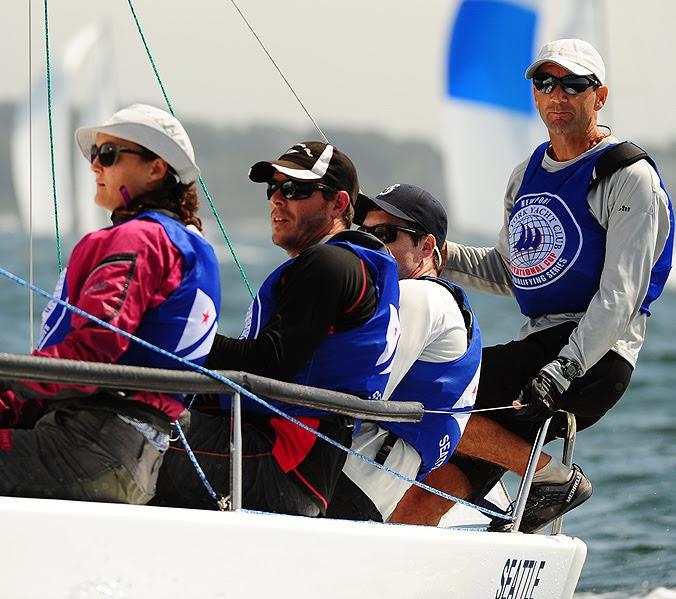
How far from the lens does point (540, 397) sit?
140 inches

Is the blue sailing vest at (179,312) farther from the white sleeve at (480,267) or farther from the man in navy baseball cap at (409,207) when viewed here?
the white sleeve at (480,267)

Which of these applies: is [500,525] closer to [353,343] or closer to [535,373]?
[535,373]

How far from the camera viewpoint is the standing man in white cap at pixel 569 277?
3.64 m

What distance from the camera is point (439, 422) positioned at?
137 inches

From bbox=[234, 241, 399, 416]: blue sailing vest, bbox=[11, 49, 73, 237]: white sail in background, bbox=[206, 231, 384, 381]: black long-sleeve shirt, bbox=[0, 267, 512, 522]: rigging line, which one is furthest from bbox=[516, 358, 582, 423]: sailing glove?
bbox=[11, 49, 73, 237]: white sail in background

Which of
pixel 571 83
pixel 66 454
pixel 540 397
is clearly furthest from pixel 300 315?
pixel 571 83

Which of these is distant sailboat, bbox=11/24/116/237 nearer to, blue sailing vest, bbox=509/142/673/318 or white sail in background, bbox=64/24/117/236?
white sail in background, bbox=64/24/117/236

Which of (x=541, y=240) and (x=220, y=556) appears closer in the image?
(x=220, y=556)

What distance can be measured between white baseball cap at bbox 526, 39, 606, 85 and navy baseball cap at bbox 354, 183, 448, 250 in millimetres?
492

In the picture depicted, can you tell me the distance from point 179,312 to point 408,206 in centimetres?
100

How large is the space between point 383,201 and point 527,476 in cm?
83

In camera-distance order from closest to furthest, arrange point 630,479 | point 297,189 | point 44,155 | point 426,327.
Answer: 1. point 297,189
2. point 426,327
3. point 630,479
4. point 44,155

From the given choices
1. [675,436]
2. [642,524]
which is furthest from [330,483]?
[675,436]

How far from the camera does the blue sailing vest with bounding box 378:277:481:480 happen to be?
3451mm
